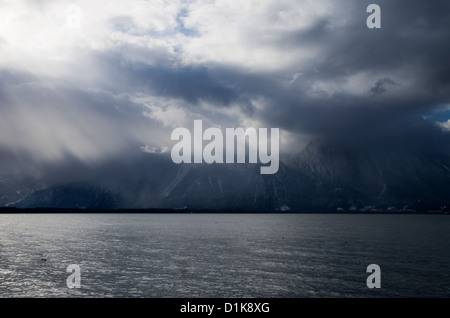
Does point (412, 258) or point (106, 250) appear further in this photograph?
point (106, 250)

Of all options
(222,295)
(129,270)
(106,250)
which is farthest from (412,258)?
(106,250)

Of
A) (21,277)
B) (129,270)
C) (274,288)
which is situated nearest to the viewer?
(274,288)

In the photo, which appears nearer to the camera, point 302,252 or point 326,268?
point 326,268

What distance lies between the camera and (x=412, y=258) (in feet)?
309

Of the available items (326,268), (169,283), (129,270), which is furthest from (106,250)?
(326,268)

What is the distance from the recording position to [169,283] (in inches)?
2506
